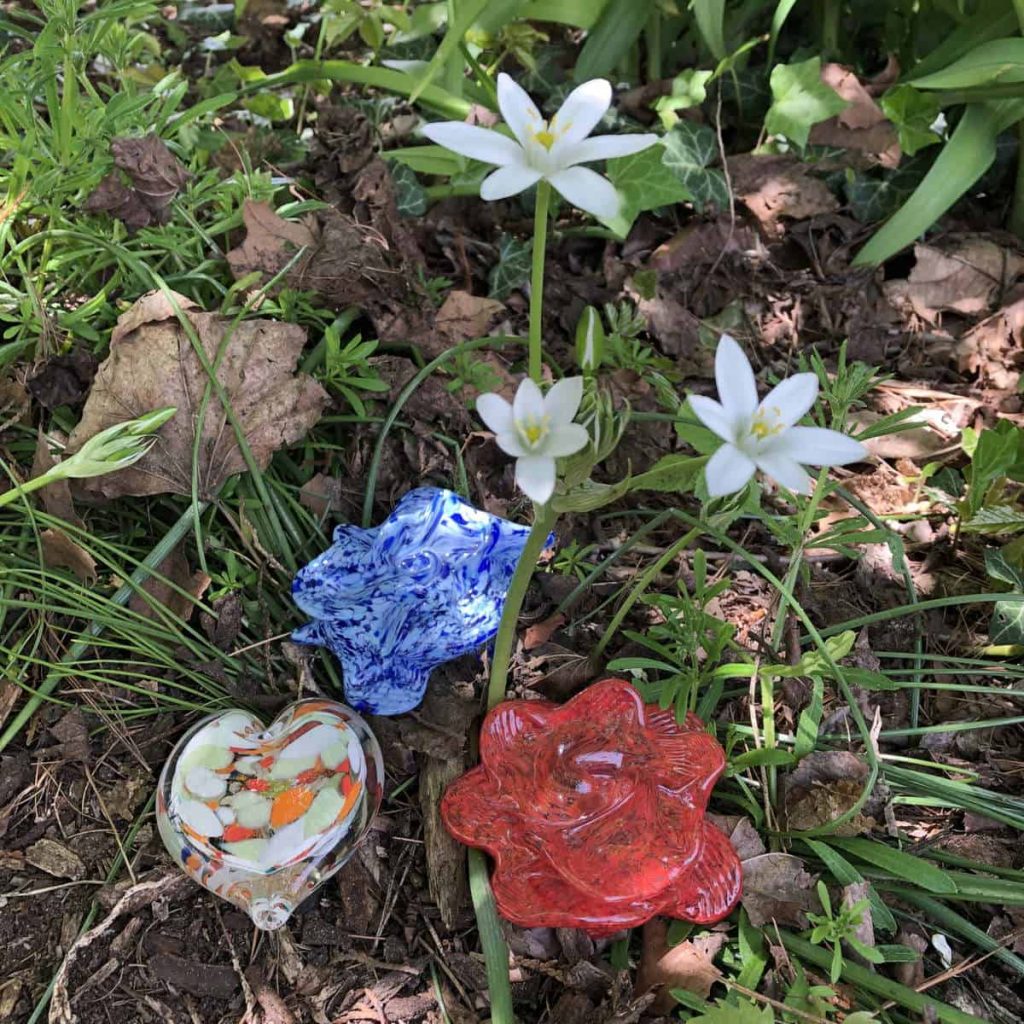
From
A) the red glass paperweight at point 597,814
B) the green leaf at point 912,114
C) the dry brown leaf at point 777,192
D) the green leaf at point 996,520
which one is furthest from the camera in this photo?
the dry brown leaf at point 777,192

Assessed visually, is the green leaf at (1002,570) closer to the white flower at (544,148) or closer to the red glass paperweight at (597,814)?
the red glass paperweight at (597,814)

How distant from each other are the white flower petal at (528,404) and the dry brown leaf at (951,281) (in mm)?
1224

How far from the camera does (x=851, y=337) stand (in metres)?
1.81

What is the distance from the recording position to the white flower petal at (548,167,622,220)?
2.95ft

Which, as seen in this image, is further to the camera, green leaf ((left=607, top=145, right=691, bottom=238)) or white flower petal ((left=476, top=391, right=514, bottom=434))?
green leaf ((left=607, top=145, right=691, bottom=238))

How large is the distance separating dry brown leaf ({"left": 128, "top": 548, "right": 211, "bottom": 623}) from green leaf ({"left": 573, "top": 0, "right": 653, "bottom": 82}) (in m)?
1.18

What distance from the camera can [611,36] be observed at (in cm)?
188

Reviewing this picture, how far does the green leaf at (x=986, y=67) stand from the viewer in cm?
157

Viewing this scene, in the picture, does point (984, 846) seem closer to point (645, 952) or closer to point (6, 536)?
point (645, 952)

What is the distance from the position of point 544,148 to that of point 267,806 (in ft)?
2.59

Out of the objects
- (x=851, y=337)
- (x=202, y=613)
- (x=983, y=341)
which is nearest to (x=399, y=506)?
(x=202, y=613)

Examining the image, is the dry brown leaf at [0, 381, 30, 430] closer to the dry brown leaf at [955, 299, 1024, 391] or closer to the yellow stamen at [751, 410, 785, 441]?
the yellow stamen at [751, 410, 785, 441]

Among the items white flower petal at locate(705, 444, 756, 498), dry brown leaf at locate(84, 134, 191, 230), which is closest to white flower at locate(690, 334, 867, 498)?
white flower petal at locate(705, 444, 756, 498)

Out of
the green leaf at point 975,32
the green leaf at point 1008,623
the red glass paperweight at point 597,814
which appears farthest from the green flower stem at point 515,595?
the green leaf at point 975,32
